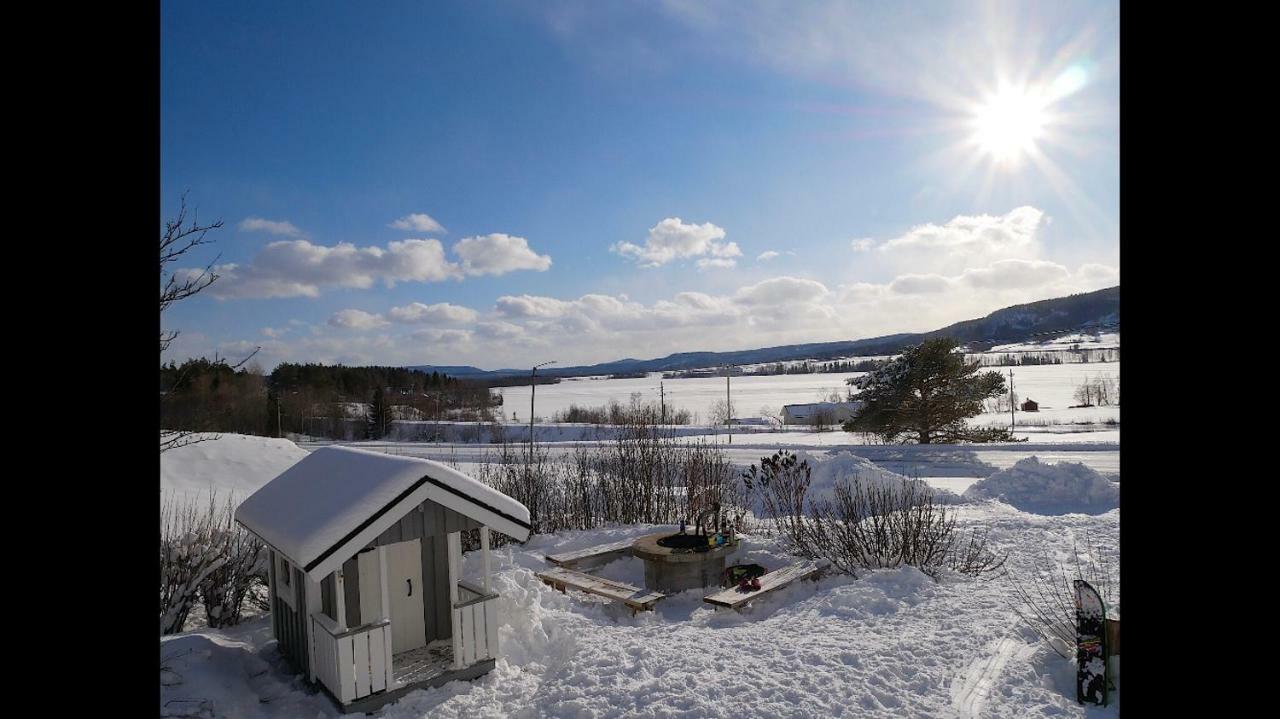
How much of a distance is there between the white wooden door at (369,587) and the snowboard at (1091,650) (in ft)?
19.7

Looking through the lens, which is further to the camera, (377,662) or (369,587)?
(369,587)

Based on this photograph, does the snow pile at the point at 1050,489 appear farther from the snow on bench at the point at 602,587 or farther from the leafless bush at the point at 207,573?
the leafless bush at the point at 207,573

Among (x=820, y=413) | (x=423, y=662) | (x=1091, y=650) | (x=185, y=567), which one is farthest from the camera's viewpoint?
(x=820, y=413)

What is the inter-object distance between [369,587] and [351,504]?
40.9 inches

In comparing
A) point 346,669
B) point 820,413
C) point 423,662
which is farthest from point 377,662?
point 820,413

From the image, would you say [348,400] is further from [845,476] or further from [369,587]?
[369,587]

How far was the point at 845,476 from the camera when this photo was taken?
15.3m

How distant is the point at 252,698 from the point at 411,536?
6.33 feet

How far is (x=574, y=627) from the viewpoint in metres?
7.59

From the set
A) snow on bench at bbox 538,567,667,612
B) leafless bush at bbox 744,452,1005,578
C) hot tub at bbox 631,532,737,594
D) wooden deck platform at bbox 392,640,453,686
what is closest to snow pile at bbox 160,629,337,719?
wooden deck platform at bbox 392,640,453,686

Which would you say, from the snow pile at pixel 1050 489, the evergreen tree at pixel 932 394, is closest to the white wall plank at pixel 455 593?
the snow pile at pixel 1050 489

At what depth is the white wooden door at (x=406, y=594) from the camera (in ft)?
21.5
